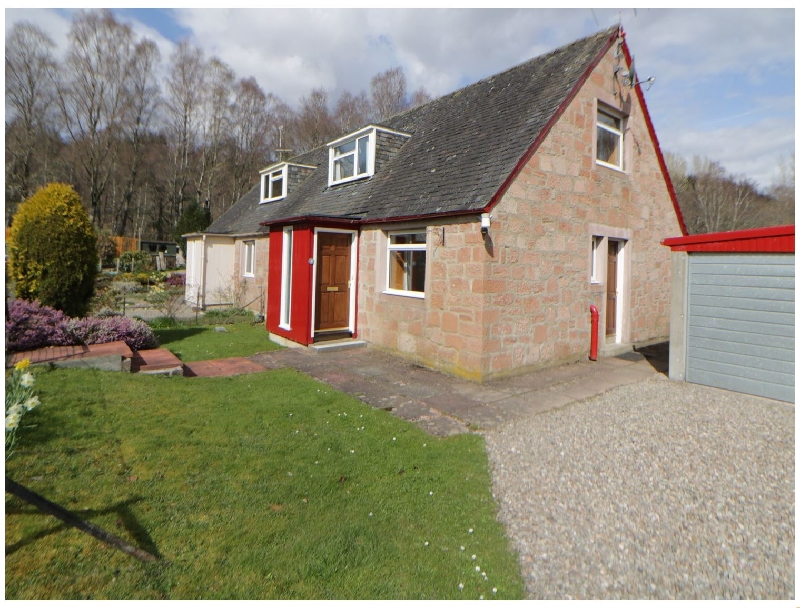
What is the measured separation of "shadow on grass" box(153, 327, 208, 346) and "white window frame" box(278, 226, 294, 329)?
269 centimetres

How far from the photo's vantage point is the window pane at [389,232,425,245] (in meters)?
9.83

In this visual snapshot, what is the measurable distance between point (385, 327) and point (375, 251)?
174cm

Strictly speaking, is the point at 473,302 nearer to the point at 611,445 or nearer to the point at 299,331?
the point at 611,445

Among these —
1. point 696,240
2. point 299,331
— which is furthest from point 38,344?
point 696,240

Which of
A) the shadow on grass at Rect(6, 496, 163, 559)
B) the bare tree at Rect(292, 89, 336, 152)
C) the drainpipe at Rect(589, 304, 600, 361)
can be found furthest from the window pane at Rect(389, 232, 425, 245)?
the bare tree at Rect(292, 89, 336, 152)

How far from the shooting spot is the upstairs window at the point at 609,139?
10812 mm

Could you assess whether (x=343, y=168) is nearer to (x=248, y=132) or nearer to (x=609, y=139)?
(x=609, y=139)

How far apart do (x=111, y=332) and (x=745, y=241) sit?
1098cm

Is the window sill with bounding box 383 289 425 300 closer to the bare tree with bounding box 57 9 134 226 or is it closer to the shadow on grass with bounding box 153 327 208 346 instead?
the shadow on grass with bounding box 153 327 208 346

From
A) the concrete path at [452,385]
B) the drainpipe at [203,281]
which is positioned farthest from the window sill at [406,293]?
the drainpipe at [203,281]

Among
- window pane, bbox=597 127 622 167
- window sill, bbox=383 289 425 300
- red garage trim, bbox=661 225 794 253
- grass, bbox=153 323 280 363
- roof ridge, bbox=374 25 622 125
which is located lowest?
grass, bbox=153 323 280 363

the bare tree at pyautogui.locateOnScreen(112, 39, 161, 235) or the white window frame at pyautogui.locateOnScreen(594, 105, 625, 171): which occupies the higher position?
the bare tree at pyautogui.locateOnScreen(112, 39, 161, 235)

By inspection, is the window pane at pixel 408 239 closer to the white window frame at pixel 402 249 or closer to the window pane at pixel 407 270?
the white window frame at pixel 402 249

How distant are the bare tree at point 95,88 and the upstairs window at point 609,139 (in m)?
36.6
